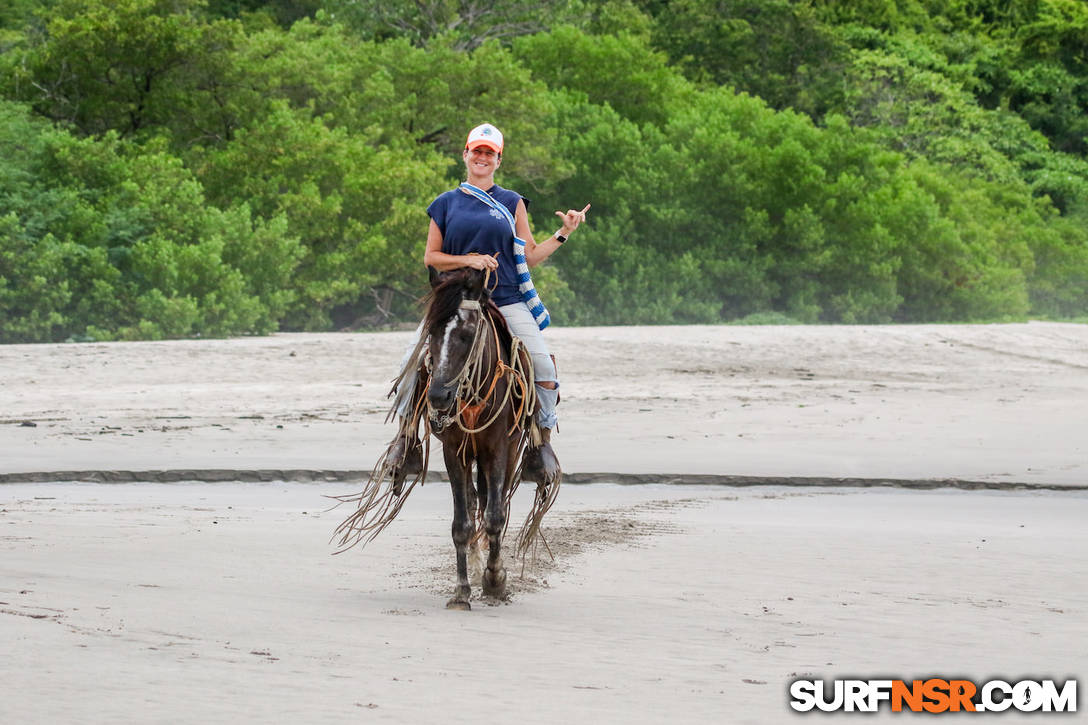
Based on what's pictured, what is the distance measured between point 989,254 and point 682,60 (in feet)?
47.7

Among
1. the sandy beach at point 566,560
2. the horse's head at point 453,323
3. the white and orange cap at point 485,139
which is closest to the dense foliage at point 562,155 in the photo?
the sandy beach at point 566,560

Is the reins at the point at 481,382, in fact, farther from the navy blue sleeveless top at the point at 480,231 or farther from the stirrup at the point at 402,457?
the stirrup at the point at 402,457

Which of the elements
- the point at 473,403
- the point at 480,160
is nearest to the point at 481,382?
the point at 473,403

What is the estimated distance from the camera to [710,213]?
167 feet

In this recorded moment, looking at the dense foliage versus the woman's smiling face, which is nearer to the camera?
the woman's smiling face

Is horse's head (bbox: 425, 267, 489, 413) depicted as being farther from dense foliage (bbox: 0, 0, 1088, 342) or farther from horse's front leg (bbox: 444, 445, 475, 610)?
dense foliage (bbox: 0, 0, 1088, 342)

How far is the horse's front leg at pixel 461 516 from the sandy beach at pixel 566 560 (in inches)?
5.8

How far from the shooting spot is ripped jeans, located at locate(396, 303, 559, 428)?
791 cm

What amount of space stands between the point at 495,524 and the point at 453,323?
1.03 metres

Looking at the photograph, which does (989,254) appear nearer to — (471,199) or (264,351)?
(264,351)

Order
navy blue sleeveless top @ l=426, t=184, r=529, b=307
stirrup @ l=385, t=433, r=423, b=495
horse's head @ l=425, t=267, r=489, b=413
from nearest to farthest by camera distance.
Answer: horse's head @ l=425, t=267, r=489, b=413, navy blue sleeveless top @ l=426, t=184, r=529, b=307, stirrup @ l=385, t=433, r=423, b=495

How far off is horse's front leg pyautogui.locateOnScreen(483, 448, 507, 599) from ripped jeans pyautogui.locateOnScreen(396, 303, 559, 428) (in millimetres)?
372

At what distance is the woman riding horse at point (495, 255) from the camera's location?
7805mm

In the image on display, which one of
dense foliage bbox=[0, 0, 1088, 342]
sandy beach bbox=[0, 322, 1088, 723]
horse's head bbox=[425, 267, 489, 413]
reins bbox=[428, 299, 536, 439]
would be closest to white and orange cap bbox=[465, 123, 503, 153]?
horse's head bbox=[425, 267, 489, 413]
